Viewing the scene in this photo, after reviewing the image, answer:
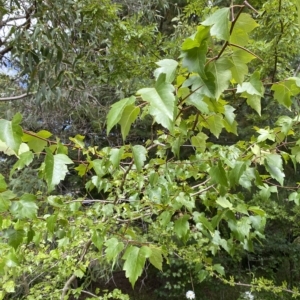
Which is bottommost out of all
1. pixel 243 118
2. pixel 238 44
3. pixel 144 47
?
pixel 243 118

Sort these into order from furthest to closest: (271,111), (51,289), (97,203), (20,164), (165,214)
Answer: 1. (271,111)
2. (51,289)
3. (97,203)
4. (165,214)
5. (20,164)

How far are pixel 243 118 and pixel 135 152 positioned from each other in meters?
2.99

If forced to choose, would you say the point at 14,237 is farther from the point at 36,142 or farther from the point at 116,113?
the point at 116,113

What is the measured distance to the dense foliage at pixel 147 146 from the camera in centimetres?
53

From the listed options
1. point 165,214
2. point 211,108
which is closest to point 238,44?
point 211,108

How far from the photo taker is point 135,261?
26.0 inches

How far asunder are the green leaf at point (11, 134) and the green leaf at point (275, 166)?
546 millimetres

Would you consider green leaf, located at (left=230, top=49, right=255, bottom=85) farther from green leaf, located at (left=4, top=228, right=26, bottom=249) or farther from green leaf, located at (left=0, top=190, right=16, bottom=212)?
green leaf, located at (left=4, top=228, right=26, bottom=249)

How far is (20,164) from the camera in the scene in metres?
0.61

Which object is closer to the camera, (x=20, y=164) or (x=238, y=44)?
(x=238, y=44)

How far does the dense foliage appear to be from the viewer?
53cm

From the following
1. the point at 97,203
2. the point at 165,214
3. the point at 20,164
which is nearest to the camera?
the point at 20,164

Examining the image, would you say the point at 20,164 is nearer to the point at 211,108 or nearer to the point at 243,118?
the point at 211,108

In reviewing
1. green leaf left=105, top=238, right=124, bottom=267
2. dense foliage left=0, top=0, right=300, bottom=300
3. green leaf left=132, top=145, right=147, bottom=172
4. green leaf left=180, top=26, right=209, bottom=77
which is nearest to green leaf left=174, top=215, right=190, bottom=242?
dense foliage left=0, top=0, right=300, bottom=300
